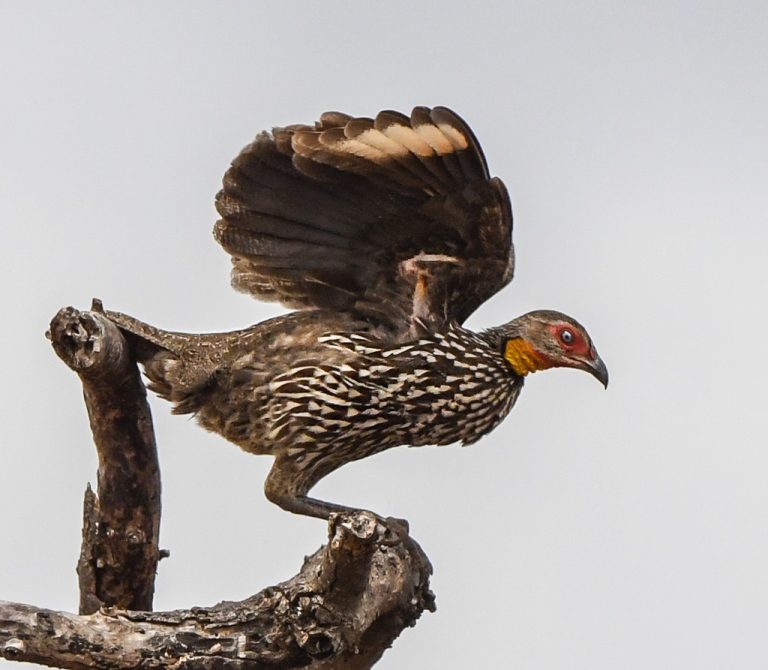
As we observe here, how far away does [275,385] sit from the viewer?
8414 millimetres

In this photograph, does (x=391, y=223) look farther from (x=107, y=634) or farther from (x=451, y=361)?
(x=107, y=634)

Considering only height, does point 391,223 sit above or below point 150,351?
above

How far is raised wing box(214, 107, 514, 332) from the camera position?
25.7 ft

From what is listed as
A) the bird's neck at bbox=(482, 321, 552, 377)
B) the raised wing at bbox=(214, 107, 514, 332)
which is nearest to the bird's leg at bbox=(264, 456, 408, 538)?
the raised wing at bbox=(214, 107, 514, 332)

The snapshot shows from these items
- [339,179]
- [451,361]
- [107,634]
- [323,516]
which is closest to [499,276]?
[451,361]

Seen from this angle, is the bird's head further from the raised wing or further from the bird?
the raised wing

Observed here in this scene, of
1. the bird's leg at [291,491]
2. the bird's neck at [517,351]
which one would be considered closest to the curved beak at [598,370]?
the bird's neck at [517,351]

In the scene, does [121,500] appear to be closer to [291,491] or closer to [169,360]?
[169,360]

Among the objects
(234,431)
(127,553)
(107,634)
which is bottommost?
(107,634)

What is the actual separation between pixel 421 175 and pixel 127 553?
92.6 inches

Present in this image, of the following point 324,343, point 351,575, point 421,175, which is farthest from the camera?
point 324,343

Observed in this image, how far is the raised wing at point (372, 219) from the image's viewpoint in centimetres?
782

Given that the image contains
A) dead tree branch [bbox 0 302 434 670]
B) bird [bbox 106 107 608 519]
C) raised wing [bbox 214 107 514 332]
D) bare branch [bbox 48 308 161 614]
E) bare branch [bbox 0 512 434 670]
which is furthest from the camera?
bird [bbox 106 107 608 519]

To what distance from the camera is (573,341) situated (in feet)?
28.6
